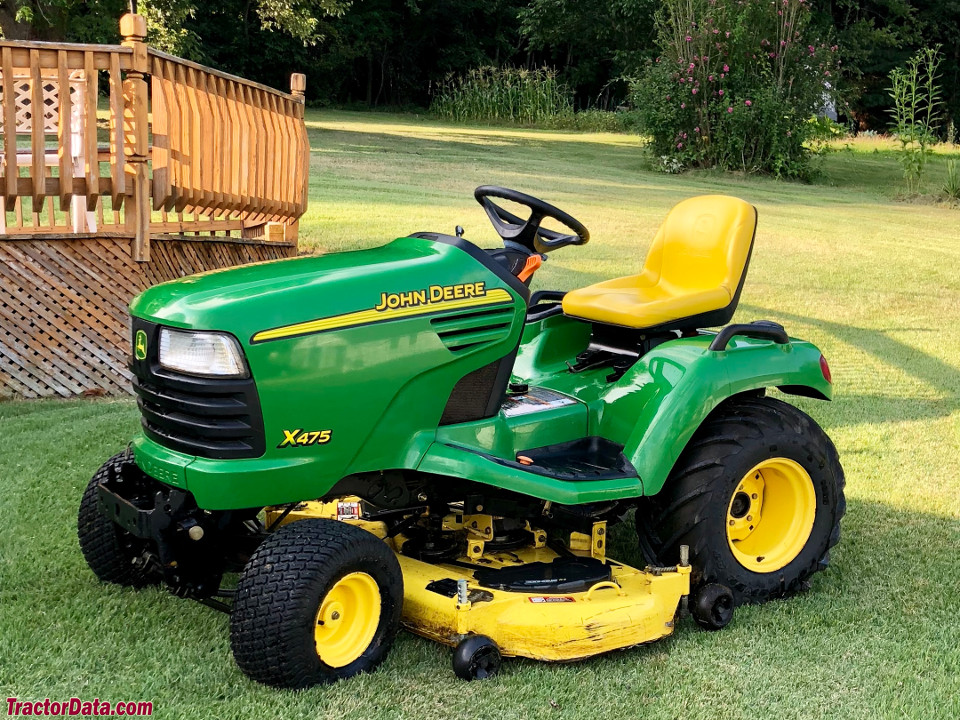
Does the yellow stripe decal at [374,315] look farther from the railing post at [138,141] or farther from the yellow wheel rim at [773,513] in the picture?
the railing post at [138,141]

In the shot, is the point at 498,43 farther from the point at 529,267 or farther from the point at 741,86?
the point at 529,267

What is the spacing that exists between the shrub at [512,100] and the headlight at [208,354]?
1179 inches

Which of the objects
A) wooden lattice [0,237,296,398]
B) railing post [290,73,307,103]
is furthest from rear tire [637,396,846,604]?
railing post [290,73,307,103]

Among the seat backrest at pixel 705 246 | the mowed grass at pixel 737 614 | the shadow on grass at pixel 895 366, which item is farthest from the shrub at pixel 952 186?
the seat backrest at pixel 705 246

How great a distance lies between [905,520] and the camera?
492cm

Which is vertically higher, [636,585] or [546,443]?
[546,443]

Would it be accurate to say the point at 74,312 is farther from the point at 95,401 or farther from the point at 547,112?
the point at 547,112

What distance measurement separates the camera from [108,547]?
3910 mm

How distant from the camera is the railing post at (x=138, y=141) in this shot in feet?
23.2

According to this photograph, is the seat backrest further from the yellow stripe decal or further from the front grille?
the front grille

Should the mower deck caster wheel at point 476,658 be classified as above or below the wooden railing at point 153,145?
below

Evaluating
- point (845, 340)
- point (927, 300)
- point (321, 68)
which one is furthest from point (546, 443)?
point (321, 68)

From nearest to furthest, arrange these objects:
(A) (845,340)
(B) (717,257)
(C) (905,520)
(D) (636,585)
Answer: (D) (636,585), (B) (717,257), (C) (905,520), (A) (845,340)

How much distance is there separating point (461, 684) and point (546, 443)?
36.5 inches
